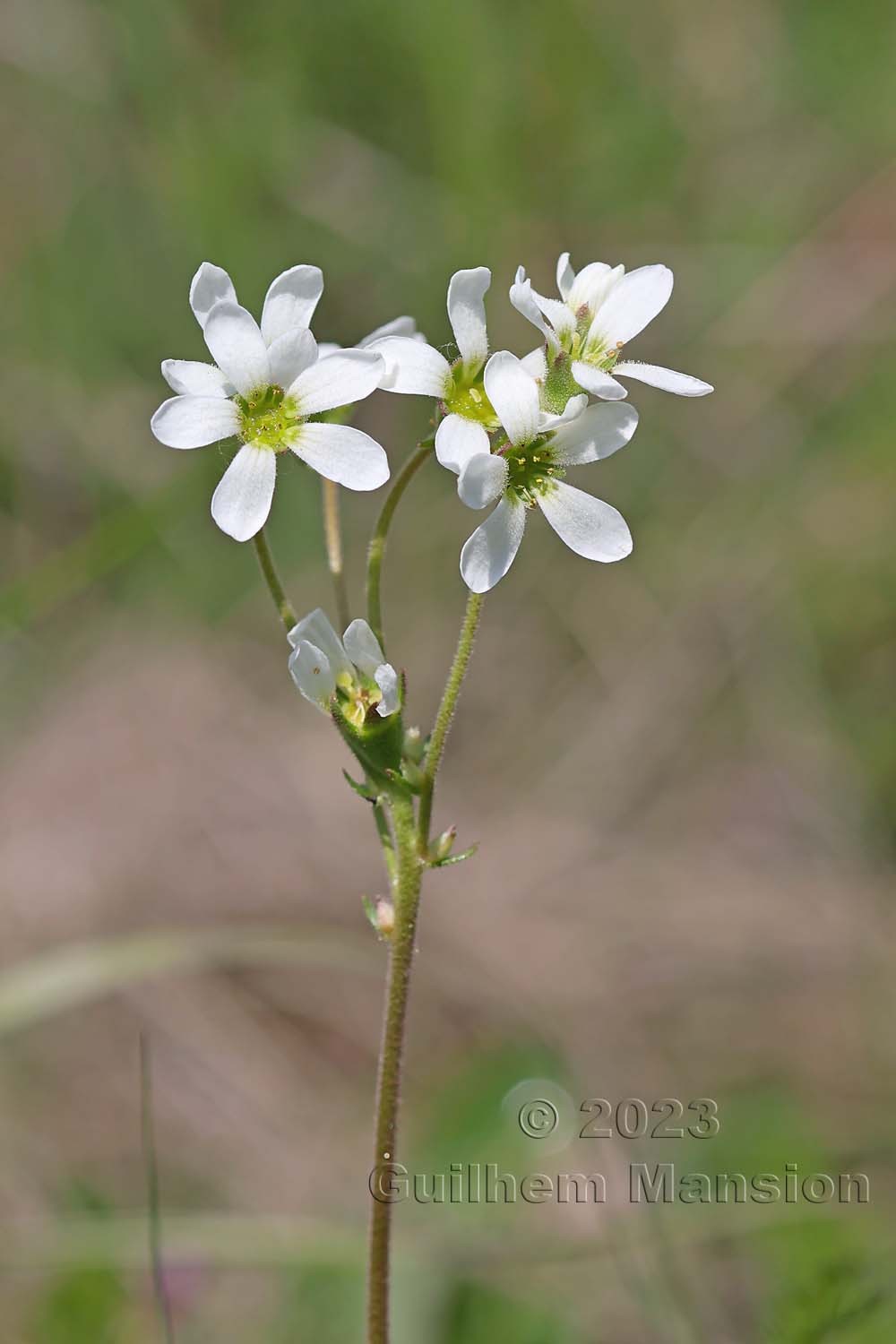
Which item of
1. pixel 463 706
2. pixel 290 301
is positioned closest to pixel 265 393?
pixel 290 301

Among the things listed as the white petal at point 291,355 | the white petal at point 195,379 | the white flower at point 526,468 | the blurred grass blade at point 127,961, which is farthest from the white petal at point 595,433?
the blurred grass blade at point 127,961

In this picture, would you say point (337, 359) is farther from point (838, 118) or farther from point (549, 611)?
point (838, 118)

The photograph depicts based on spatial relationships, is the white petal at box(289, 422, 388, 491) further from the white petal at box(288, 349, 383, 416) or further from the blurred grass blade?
the blurred grass blade

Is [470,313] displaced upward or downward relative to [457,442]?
upward

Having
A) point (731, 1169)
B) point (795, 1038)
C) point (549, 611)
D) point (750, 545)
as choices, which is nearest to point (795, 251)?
point (750, 545)

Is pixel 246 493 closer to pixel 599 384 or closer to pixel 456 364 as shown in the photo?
pixel 456 364
